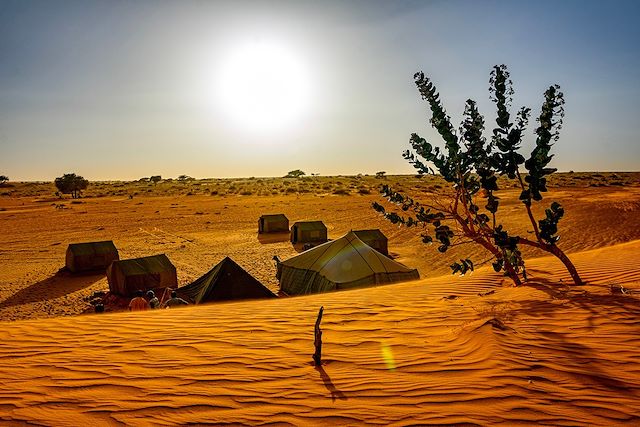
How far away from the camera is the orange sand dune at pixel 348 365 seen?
330 centimetres

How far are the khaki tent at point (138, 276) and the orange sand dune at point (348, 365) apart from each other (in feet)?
27.1

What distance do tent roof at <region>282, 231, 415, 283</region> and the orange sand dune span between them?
586 centimetres

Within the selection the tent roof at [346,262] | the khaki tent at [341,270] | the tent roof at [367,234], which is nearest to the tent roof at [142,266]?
the khaki tent at [341,270]

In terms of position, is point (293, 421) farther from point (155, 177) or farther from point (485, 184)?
point (155, 177)

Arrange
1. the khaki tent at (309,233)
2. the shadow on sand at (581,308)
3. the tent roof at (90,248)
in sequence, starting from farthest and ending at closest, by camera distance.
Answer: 1. the khaki tent at (309,233)
2. the tent roof at (90,248)
3. the shadow on sand at (581,308)

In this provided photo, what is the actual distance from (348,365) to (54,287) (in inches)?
634

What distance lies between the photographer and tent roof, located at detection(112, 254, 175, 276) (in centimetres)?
1454

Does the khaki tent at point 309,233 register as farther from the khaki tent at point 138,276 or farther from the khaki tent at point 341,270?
the khaki tent at point 341,270

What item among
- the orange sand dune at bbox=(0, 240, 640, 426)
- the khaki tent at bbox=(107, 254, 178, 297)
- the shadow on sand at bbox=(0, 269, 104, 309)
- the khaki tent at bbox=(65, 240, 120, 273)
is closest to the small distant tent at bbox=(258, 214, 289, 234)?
the khaki tent at bbox=(65, 240, 120, 273)

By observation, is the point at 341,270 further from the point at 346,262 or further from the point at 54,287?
the point at 54,287

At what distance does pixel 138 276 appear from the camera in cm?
1459

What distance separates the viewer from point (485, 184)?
23.2 feet

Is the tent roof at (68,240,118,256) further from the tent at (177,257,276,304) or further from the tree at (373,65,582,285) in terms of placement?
the tree at (373,65,582,285)

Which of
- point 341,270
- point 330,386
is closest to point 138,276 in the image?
point 341,270
